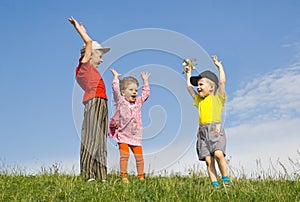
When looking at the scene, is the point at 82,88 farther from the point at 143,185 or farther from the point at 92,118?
the point at 143,185

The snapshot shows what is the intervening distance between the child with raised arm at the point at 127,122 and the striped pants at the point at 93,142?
15.1 inches

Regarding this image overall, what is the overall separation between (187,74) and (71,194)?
3.45 m

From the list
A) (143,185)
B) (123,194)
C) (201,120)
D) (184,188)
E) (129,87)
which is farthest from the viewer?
(129,87)

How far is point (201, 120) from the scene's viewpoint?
9.02 metres

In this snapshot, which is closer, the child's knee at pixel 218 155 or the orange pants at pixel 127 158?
the child's knee at pixel 218 155

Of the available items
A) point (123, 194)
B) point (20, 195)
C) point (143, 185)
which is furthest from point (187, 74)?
point (20, 195)

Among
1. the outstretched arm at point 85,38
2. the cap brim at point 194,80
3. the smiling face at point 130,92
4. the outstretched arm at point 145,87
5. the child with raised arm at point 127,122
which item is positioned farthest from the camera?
the outstretched arm at point 145,87

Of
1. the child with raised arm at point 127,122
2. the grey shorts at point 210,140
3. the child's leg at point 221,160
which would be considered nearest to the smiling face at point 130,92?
the child with raised arm at point 127,122

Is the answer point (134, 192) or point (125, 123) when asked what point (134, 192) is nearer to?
point (134, 192)

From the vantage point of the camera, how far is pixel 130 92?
378 inches

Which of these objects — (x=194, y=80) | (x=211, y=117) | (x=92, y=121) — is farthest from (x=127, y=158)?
(x=194, y=80)

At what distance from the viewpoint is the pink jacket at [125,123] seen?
30.9 feet

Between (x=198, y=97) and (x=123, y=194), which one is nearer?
(x=123, y=194)

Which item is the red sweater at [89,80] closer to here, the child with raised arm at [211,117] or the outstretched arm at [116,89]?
the outstretched arm at [116,89]
